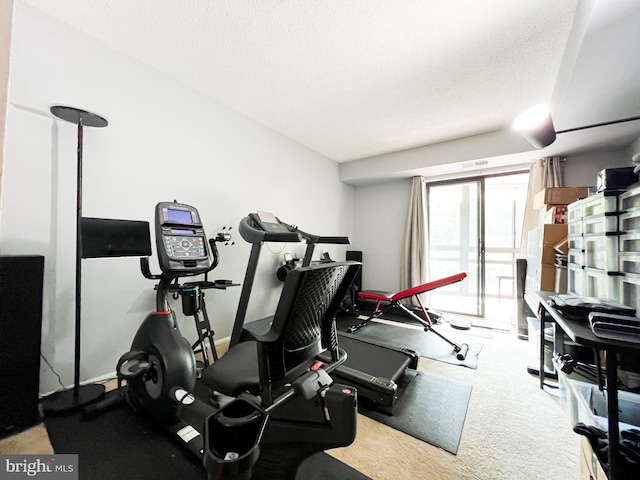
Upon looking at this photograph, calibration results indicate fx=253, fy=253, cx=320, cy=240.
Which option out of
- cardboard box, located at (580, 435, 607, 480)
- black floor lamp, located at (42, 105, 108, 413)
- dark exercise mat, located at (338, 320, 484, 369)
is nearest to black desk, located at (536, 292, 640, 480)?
cardboard box, located at (580, 435, 607, 480)

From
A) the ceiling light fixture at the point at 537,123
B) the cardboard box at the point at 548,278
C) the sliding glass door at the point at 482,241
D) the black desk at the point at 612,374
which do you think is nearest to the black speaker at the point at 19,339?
the black desk at the point at 612,374

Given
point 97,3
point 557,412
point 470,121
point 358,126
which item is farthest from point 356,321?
point 97,3

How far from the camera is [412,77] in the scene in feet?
7.63

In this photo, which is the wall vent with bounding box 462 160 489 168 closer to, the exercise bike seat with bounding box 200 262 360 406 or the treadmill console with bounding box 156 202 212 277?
the exercise bike seat with bounding box 200 262 360 406

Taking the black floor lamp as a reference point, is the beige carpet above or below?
below

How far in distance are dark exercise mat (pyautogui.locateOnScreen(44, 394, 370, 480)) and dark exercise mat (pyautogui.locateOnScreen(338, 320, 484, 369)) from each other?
173 centimetres

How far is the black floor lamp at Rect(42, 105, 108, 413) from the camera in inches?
61.6

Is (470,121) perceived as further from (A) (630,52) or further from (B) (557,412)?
(B) (557,412)

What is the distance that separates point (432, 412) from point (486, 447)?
338 millimetres

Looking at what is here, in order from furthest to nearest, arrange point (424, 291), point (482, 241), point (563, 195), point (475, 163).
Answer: point (482, 241)
point (475, 163)
point (424, 291)
point (563, 195)

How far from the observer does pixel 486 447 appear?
4.75ft

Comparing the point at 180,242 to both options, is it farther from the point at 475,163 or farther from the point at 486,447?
the point at 475,163

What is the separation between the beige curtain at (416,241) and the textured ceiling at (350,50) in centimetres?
145

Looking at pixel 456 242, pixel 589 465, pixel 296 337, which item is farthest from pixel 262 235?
pixel 456 242
